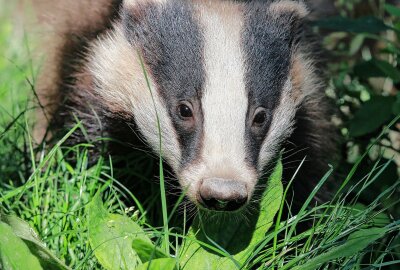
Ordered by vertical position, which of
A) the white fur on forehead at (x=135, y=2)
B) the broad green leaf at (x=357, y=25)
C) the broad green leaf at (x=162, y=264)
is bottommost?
the broad green leaf at (x=162, y=264)

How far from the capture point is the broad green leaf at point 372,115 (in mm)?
3744

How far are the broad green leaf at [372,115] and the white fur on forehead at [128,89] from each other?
1.04m

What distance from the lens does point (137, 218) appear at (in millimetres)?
3381

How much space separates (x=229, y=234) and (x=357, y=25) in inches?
53.6

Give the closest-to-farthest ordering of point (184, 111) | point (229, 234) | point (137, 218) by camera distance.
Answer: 1. point (229, 234)
2. point (184, 111)
3. point (137, 218)

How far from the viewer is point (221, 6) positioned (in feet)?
11.4

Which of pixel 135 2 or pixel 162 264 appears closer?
pixel 162 264

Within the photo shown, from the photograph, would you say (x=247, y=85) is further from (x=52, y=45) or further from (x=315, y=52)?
(x=52, y=45)

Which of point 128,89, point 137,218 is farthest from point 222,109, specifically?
point 137,218

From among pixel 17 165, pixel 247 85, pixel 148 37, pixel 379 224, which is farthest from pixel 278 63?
pixel 17 165

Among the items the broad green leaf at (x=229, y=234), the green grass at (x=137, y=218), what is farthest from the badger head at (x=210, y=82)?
the green grass at (x=137, y=218)

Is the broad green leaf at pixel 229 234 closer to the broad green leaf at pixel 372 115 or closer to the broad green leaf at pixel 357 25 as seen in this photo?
the broad green leaf at pixel 372 115

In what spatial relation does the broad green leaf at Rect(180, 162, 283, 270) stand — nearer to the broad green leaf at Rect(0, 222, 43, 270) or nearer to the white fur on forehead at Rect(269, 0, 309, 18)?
the broad green leaf at Rect(0, 222, 43, 270)

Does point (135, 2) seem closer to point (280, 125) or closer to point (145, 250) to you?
point (280, 125)
